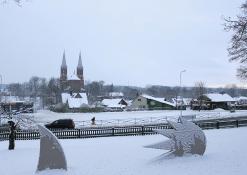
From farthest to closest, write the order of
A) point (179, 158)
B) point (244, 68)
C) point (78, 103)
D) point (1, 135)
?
point (78, 103), point (244, 68), point (1, 135), point (179, 158)

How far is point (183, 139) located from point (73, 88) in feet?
426

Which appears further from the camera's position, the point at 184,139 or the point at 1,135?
the point at 1,135

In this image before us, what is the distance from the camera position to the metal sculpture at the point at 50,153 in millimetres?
13461

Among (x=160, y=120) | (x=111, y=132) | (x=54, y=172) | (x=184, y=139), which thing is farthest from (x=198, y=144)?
(x=160, y=120)

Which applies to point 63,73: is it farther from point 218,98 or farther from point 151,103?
point 218,98

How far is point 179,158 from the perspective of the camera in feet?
49.3

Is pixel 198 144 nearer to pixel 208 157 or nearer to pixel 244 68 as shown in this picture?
pixel 208 157

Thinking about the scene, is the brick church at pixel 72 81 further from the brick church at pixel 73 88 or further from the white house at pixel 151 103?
the white house at pixel 151 103

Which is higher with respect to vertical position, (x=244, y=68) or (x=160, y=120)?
(x=244, y=68)

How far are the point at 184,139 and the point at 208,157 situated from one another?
45.2 inches

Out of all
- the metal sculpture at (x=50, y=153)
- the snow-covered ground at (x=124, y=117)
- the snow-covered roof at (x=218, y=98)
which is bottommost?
the snow-covered ground at (x=124, y=117)

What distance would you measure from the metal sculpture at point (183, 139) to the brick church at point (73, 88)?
275ft

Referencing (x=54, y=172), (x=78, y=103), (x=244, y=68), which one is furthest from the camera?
(x=78, y=103)

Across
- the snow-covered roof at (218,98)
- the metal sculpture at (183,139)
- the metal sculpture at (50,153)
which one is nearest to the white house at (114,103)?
the snow-covered roof at (218,98)
